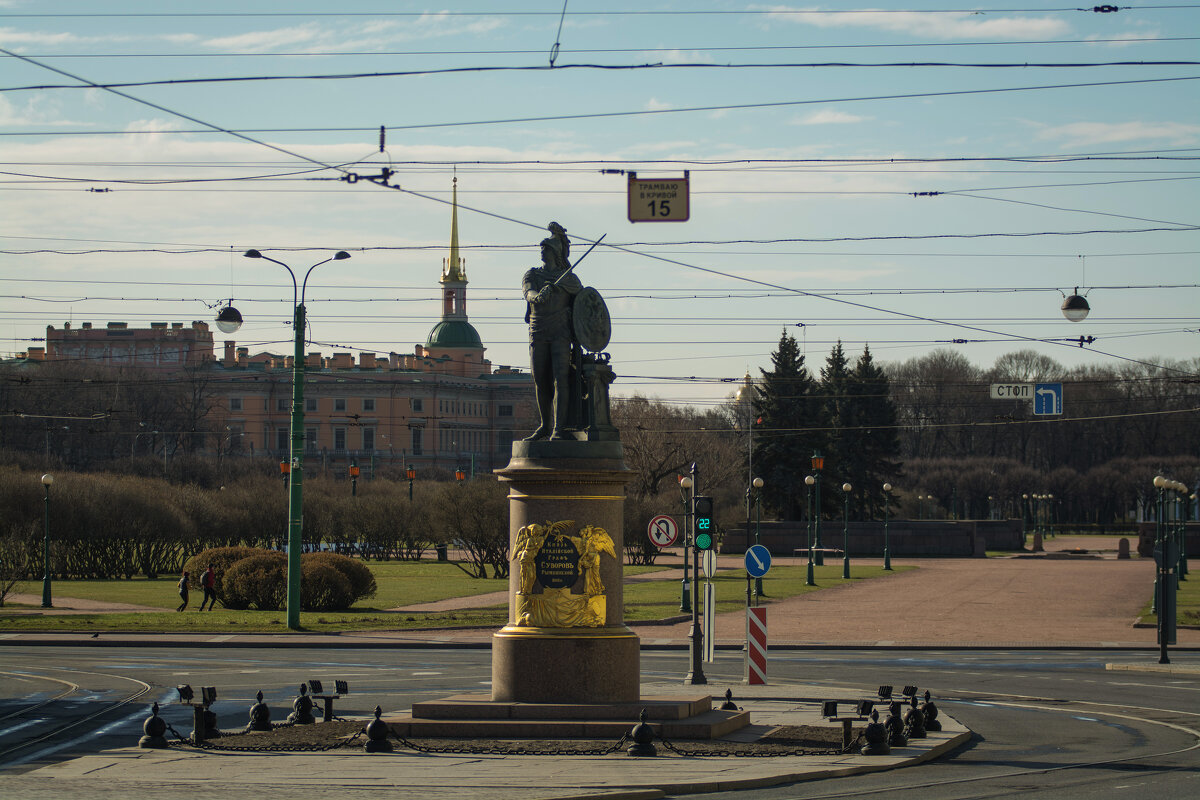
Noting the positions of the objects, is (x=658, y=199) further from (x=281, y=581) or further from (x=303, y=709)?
(x=281, y=581)

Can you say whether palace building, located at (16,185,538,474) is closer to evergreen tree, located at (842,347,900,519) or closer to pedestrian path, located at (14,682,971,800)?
evergreen tree, located at (842,347,900,519)

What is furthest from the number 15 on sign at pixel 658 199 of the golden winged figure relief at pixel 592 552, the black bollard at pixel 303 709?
the black bollard at pixel 303 709

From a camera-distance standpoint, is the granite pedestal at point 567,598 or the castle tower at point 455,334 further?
the castle tower at point 455,334

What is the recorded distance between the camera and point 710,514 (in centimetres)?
2289

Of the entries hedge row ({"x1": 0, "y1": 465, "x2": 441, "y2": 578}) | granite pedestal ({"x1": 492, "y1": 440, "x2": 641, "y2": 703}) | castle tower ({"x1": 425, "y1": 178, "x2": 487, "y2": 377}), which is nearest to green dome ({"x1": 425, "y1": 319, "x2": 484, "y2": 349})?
castle tower ({"x1": 425, "y1": 178, "x2": 487, "y2": 377})

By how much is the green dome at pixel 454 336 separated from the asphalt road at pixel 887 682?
5194 inches

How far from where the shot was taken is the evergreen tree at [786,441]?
8988cm

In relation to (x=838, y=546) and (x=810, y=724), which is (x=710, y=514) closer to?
(x=810, y=724)

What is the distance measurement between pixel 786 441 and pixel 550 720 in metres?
74.7

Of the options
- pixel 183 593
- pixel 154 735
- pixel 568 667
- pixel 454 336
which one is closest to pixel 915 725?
pixel 568 667

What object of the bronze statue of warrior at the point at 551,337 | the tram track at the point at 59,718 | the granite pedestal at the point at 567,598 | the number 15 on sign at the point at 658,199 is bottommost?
the tram track at the point at 59,718

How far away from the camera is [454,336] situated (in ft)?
534

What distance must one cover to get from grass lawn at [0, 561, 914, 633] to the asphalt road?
4.12m

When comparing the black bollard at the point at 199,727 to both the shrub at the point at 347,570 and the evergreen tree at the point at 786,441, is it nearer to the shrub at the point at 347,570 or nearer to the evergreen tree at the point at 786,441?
the shrub at the point at 347,570
